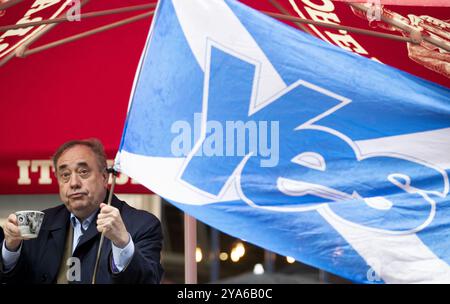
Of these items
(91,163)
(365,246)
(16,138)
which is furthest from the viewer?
(16,138)

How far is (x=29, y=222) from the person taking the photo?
4.91 m

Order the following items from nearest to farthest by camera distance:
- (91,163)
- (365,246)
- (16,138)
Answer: (365,246) < (91,163) < (16,138)

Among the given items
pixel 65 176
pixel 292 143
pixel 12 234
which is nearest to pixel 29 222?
pixel 12 234

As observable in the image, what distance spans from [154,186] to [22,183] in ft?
9.53

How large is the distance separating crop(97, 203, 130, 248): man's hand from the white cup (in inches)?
13.1

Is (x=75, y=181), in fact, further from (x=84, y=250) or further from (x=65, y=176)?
(x=84, y=250)

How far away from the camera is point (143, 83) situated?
4.68 m

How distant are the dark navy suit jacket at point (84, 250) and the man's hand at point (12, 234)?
0.11 meters

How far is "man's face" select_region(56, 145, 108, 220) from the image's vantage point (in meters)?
5.25

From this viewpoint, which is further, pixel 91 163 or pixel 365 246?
pixel 91 163

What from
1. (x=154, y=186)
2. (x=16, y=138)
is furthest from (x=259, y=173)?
(x=16, y=138)
